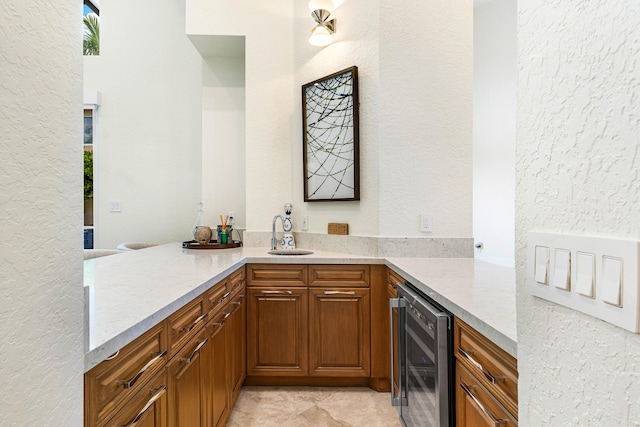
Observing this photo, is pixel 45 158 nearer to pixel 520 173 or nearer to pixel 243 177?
pixel 520 173

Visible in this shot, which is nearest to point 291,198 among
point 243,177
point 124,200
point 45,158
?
point 243,177

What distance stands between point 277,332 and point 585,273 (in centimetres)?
215

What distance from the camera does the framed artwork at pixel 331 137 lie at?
8.63 ft

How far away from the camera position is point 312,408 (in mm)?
2207

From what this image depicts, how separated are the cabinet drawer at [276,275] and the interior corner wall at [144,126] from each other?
1575mm

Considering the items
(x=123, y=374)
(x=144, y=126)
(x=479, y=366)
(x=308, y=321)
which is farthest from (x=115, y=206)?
(x=479, y=366)

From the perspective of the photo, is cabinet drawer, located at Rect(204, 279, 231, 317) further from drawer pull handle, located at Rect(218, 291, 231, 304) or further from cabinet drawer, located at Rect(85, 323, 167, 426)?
cabinet drawer, located at Rect(85, 323, 167, 426)

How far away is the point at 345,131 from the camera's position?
2682mm

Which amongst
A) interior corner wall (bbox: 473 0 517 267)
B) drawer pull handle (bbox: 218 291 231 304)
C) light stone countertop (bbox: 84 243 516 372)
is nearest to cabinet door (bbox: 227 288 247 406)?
drawer pull handle (bbox: 218 291 231 304)

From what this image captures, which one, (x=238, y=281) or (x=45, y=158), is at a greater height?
(x=45, y=158)

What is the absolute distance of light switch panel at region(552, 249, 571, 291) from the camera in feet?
1.84

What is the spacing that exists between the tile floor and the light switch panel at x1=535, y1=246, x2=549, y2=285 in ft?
5.76

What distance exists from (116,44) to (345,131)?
273cm

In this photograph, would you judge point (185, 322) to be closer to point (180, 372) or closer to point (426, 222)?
point (180, 372)
